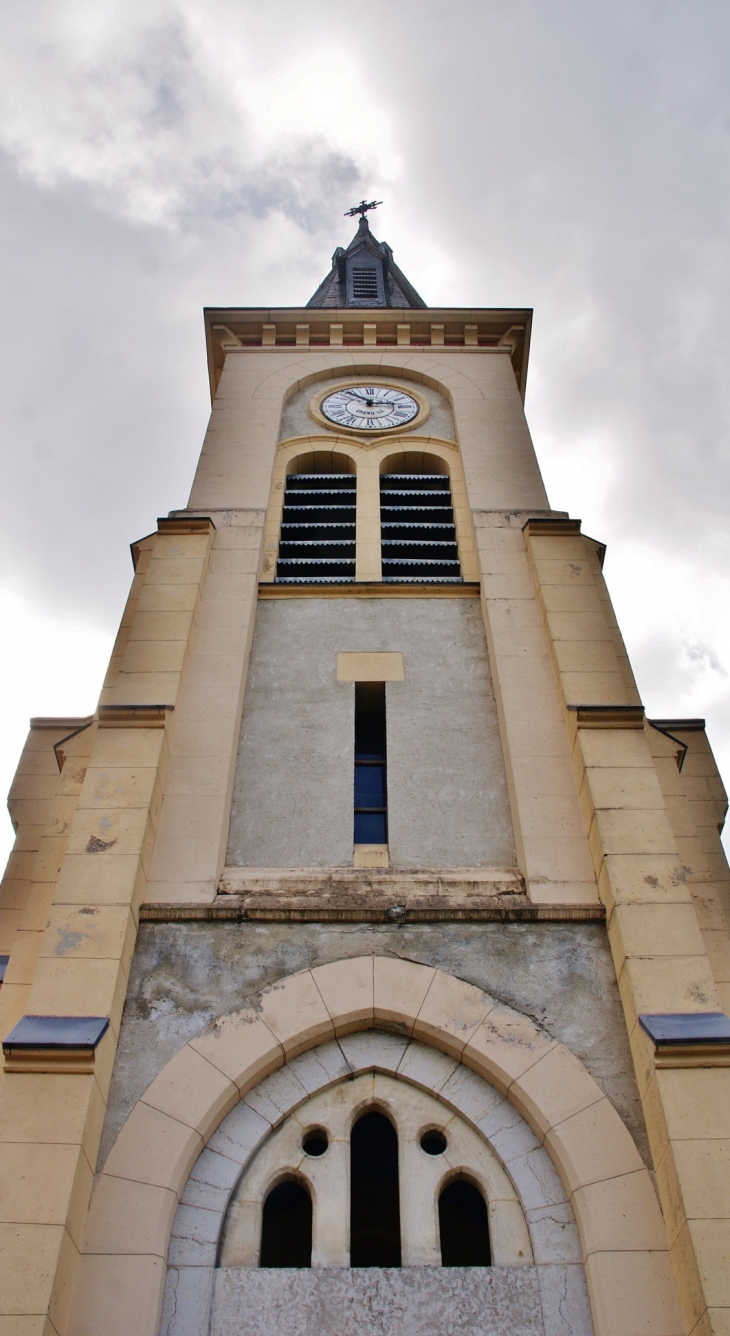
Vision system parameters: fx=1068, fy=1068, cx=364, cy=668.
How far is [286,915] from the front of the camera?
7797 mm

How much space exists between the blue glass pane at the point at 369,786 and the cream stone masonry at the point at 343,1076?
2.27m

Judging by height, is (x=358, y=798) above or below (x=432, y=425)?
below

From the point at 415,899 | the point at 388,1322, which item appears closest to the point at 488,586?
the point at 415,899

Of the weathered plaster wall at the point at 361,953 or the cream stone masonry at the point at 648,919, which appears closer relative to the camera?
the cream stone masonry at the point at 648,919

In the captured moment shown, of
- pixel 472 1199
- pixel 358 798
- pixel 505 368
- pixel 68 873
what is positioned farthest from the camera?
pixel 505 368

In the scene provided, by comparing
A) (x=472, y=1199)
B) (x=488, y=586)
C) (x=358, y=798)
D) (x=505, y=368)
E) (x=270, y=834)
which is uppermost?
(x=505, y=368)

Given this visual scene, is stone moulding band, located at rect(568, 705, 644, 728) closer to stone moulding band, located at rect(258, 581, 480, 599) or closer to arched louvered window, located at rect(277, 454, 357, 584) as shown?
stone moulding band, located at rect(258, 581, 480, 599)

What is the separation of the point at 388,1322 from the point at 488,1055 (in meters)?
1.68

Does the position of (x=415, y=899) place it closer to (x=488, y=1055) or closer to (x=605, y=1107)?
(x=488, y=1055)

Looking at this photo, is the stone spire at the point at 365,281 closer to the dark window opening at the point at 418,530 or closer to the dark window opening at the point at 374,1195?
the dark window opening at the point at 418,530

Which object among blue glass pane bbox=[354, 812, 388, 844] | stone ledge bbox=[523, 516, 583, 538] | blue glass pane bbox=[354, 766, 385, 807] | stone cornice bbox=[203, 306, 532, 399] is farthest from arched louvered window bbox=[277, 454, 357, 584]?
stone cornice bbox=[203, 306, 532, 399]

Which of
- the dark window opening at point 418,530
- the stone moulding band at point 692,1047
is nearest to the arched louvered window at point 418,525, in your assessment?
the dark window opening at point 418,530

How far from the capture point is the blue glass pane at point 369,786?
9.65 meters

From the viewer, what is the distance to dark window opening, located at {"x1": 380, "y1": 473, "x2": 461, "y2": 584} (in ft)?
41.8
